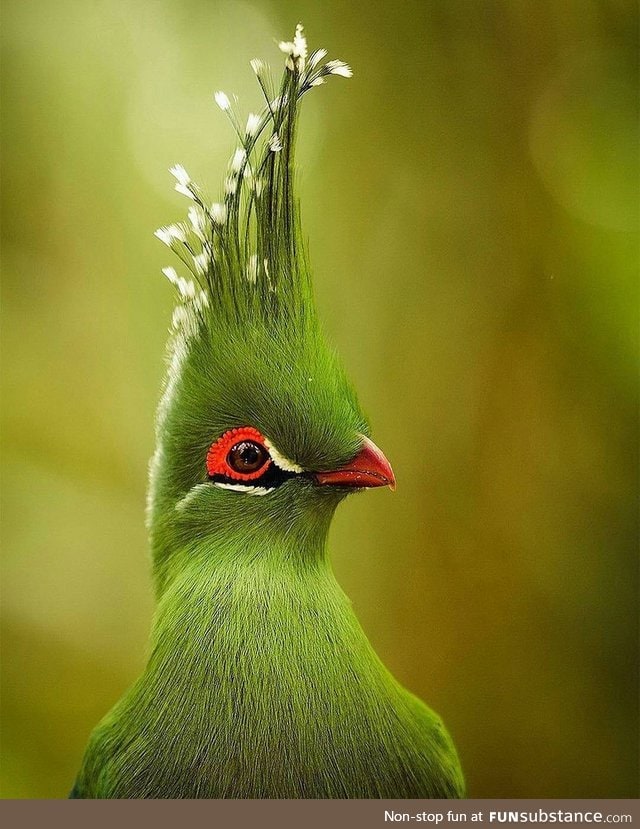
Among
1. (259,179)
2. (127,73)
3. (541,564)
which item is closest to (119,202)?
(127,73)

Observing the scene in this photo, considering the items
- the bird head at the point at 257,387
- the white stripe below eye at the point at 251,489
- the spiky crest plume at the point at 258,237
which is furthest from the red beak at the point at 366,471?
the spiky crest plume at the point at 258,237

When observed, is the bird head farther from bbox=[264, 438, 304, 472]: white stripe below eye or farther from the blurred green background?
the blurred green background

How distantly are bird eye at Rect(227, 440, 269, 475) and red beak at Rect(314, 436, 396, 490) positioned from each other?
0.12 metres

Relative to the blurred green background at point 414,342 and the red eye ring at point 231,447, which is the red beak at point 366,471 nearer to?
the red eye ring at point 231,447

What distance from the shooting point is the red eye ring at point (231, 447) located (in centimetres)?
127

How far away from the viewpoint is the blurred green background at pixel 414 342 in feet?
5.44

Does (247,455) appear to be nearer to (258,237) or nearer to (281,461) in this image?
(281,461)

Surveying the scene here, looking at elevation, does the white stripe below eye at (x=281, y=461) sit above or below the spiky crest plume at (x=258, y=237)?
below

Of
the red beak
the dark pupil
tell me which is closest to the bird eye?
the dark pupil

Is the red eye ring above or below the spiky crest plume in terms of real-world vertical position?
below

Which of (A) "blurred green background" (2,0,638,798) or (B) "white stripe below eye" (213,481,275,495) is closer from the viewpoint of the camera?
(B) "white stripe below eye" (213,481,275,495)

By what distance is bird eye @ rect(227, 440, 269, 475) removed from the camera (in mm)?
1275

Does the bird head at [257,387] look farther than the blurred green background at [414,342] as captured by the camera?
No

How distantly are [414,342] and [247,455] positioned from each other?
1.98ft
